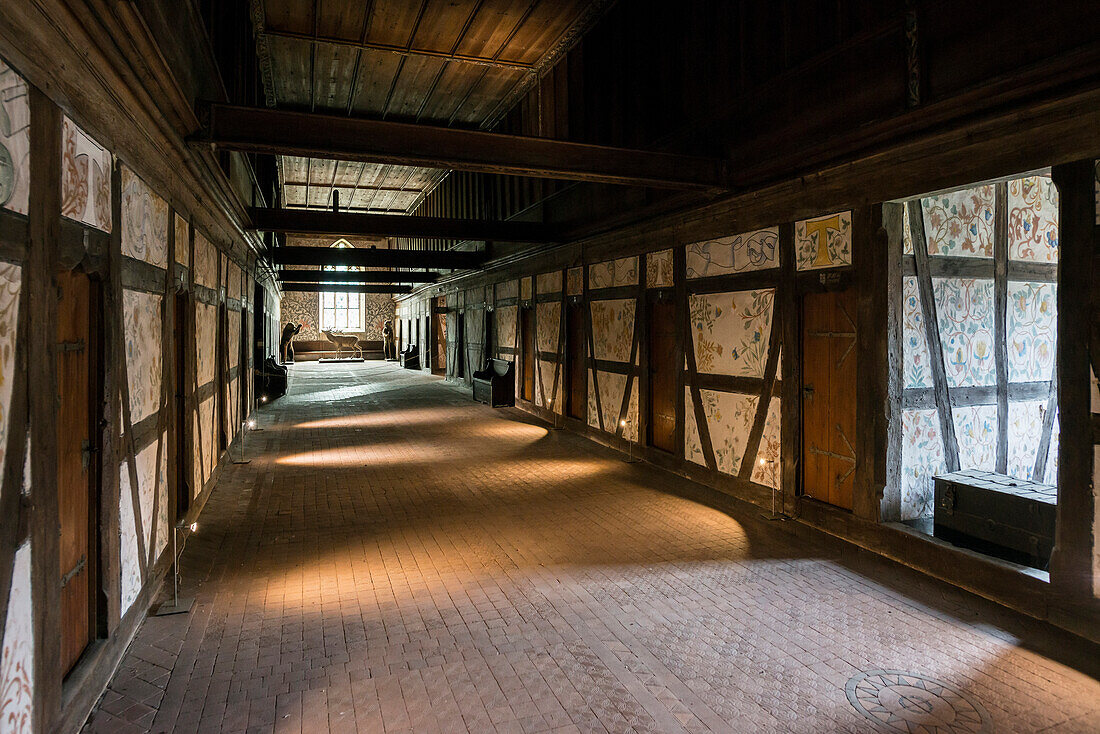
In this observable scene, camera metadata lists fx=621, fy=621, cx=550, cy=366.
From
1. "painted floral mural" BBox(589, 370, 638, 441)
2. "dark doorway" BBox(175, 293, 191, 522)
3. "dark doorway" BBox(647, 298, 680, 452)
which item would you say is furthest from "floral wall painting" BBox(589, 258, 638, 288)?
"dark doorway" BBox(175, 293, 191, 522)

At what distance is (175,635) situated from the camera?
10.7ft

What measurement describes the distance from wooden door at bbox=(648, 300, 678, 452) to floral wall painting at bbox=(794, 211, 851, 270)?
2027mm

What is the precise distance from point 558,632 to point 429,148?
131 inches

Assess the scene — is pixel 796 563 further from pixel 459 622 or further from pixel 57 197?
pixel 57 197

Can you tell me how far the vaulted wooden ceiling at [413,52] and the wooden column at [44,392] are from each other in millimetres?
5711

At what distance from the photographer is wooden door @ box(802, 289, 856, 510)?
4.62 m

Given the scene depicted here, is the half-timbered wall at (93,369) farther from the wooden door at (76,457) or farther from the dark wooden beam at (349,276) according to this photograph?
the dark wooden beam at (349,276)

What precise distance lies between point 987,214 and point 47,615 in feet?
19.2

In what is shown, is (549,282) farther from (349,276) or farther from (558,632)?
(349,276)

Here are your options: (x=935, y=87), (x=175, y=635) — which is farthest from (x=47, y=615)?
(x=935, y=87)

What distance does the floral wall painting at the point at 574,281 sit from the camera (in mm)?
9102

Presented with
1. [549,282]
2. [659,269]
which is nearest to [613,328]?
[659,269]

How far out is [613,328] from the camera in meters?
8.20

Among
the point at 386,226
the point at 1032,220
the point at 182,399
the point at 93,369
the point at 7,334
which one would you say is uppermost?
the point at 386,226
